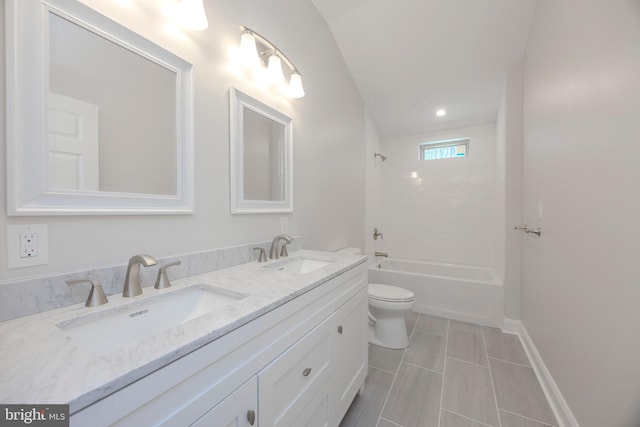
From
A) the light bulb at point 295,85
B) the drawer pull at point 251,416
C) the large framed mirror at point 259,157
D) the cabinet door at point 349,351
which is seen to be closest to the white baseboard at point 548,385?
the cabinet door at point 349,351

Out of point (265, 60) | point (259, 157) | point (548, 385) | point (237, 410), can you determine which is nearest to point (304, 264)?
point (259, 157)

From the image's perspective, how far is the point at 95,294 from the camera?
2.44ft

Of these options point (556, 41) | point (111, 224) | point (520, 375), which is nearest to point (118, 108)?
point (111, 224)

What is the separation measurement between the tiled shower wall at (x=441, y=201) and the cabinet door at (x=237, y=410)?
9.61 ft

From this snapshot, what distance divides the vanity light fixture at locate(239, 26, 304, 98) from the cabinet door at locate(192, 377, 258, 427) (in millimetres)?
1485

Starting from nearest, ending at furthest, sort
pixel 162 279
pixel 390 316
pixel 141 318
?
1. pixel 141 318
2. pixel 162 279
3. pixel 390 316

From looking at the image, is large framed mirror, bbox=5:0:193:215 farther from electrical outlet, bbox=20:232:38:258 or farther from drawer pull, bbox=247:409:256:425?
drawer pull, bbox=247:409:256:425

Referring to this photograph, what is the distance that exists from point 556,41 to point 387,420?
7.97ft

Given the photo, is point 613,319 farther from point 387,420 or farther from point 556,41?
point 556,41

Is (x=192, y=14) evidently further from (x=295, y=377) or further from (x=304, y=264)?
(x=295, y=377)

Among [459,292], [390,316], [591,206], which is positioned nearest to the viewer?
[591,206]

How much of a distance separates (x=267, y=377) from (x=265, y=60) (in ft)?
5.41

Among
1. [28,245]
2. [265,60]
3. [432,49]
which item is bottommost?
[28,245]

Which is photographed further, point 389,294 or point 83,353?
point 389,294
